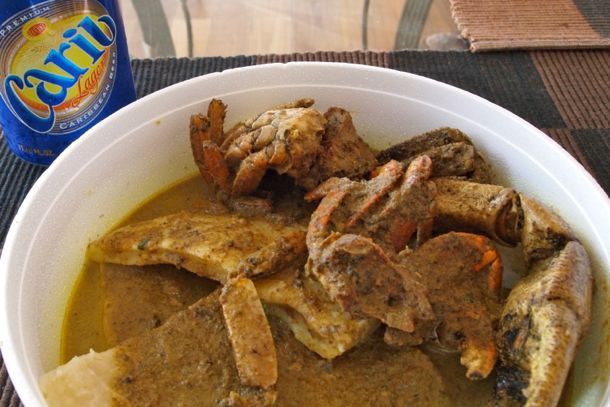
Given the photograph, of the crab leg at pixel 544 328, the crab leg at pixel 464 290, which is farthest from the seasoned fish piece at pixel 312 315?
the crab leg at pixel 544 328

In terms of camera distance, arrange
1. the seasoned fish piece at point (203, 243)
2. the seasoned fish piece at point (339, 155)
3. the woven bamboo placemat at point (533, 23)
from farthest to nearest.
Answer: the woven bamboo placemat at point (533, 23), the seasoned fish piece at point (339, 155), the seasoned fish piece at point (203, 243)

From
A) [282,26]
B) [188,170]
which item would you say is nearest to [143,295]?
[188,170]

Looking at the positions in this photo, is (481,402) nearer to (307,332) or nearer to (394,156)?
(307,332)

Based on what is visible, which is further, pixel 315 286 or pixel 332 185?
pixel 332 185

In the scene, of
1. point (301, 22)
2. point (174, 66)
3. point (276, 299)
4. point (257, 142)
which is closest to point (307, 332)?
point (276, 299)

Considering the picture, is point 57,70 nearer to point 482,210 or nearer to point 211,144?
point 211,144

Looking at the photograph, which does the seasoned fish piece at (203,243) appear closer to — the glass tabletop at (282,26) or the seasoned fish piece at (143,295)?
the seasoned fish piece at (143,295)

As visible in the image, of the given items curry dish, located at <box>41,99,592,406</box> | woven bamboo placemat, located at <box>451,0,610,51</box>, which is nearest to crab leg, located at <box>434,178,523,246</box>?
curry dish, located at <box>41,99,592,406</box>
